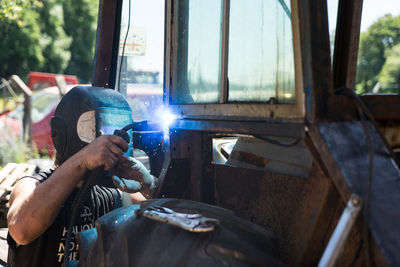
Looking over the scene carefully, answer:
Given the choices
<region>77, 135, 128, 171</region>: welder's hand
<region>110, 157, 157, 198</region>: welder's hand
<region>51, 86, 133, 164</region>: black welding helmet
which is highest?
<region>51, 86, 133, 164</region>: black welding helmet

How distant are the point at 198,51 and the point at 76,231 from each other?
1.14 metres

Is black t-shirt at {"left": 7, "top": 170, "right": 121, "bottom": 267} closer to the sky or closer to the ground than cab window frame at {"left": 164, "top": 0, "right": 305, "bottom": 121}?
closer to the ground

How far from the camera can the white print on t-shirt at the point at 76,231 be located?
85.5 inches

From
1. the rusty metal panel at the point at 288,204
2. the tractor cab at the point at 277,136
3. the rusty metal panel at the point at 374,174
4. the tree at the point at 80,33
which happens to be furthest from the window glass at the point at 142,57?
the tree at the point at 80,33

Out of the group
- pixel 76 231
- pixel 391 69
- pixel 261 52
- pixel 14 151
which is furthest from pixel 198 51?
pixel 391 69

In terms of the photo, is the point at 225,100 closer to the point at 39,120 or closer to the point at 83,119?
the point at 83,119

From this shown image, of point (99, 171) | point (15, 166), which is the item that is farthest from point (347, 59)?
point (15, 166)

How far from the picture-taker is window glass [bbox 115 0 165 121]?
262 centimetres

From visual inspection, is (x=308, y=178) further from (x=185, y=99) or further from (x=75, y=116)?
(x=75, y=116)

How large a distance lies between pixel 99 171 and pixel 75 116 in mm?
373

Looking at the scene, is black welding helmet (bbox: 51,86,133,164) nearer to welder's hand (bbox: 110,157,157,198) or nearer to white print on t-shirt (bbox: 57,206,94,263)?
welder's hand (bbox: 110,157,157,198)

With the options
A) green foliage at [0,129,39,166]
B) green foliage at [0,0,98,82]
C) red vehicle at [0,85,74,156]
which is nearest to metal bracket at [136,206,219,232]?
green foliage at [0,129,39,166]

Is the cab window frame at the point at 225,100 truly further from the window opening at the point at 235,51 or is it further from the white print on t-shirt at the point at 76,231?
the white print on t-shirt at the point at 76,231

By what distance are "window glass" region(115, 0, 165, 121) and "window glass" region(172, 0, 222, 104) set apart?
0.52 metres
